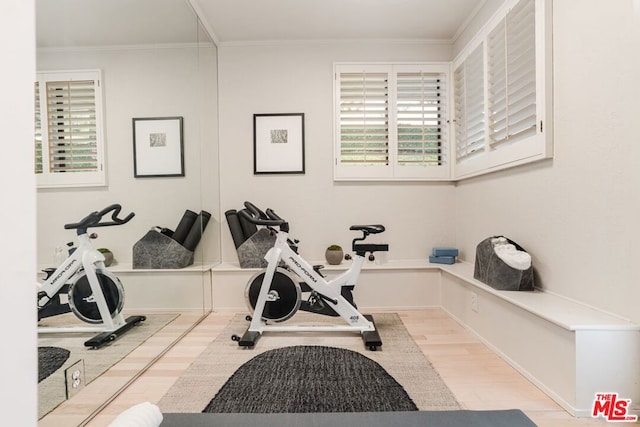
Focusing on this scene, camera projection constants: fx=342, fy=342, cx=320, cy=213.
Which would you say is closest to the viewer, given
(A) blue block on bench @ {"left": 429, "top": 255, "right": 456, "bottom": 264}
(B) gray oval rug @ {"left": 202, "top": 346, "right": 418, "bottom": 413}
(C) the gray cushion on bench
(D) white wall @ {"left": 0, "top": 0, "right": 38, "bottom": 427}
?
(D) white wall @ {"left": 0, "top": 0, "right": 38, "bottom": 427}

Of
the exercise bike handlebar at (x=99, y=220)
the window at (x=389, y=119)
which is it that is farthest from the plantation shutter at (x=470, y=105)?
the exercise bike handlebar at (x=99, y=220)

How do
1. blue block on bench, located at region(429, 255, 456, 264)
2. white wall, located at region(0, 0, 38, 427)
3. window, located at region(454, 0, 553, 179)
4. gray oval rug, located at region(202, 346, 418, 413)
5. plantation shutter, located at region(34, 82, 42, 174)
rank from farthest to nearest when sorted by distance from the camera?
1. blue block on bench, located at region(429, 255, 456, 264)
2. window, located at region(454, 0, 553, 179)
3. gray oval rug, located at region(202, 346, 418, 413)
4. plantation shutter, located at region(34, 82, 42, 174)
5. white wall, located at region(0, 0, 38, 427)

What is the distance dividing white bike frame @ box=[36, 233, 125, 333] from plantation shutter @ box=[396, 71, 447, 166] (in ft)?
8.73

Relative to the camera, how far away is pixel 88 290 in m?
1.67

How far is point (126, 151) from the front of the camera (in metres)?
1.92

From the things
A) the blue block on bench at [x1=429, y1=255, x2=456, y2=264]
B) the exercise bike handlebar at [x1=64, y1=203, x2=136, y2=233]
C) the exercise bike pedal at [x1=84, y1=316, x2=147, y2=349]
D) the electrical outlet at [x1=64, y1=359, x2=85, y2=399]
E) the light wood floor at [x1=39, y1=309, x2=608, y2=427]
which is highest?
the exercise bike handlebar at [x1=64, y1=203, x2=136, y2=233]

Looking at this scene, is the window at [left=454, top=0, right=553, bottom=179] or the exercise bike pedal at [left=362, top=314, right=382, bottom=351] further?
the exercise bike pedal at [left=362, top=314, right=382, bottom=351]

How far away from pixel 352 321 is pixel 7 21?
96.4 inches

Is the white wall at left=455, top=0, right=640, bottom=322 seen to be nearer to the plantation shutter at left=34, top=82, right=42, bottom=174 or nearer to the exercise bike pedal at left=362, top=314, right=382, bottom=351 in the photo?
the exercise bike pedal at left=362, top=314, right=382, bottom=351

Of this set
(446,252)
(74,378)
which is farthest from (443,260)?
(74,378)

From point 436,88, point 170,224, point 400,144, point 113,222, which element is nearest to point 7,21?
point 113,222

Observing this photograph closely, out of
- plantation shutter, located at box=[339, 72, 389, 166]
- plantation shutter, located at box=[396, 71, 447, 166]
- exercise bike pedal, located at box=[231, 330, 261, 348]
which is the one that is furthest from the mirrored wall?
plantation shutter, located at box=[396, 71, 447, 166]

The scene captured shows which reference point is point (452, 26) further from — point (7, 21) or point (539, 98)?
point (7, 21)

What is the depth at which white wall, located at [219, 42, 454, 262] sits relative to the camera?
3.40 meters
